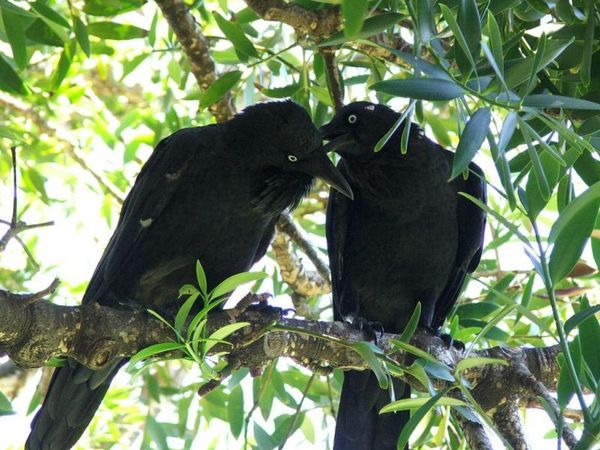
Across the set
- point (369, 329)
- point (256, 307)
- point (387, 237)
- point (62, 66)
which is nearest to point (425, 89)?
point (256, 307)

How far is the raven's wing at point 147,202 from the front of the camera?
3.71 m

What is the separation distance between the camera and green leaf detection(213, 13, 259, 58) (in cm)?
334

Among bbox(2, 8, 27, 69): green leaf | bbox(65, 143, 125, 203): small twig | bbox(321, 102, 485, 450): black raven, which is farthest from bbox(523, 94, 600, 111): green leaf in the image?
bbox(65, 143, 125, 203): small twig

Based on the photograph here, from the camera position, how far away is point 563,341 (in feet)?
6.32

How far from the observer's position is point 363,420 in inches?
156

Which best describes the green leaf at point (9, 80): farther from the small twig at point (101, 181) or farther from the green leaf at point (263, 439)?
the small twig at point (101, 181)

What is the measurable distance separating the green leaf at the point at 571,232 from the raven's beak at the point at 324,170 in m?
1.71

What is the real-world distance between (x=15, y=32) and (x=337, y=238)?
2033 mm

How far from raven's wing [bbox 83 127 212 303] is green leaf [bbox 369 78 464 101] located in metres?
1.87

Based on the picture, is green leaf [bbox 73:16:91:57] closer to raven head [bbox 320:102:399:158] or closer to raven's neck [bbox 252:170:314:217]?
raven's neck [bbox 252:170:314:217]

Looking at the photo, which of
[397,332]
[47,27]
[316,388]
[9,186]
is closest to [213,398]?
[316,388]

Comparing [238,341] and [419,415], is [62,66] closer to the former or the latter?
[238,341]

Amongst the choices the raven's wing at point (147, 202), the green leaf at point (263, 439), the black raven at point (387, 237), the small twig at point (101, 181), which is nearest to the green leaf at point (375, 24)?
the raven's wing at point (147, 202)

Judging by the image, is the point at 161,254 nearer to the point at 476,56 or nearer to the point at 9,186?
the point at 476,56
